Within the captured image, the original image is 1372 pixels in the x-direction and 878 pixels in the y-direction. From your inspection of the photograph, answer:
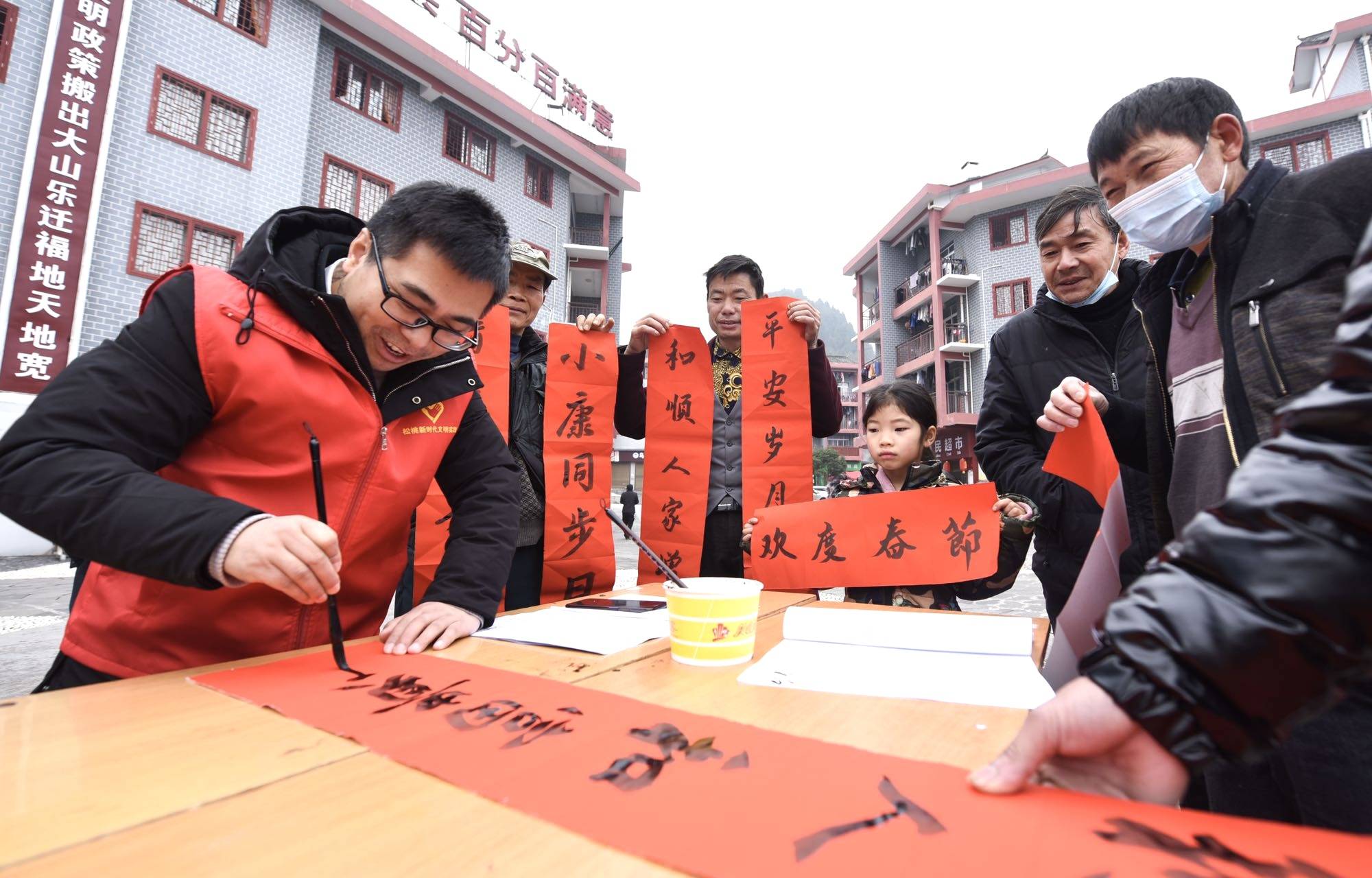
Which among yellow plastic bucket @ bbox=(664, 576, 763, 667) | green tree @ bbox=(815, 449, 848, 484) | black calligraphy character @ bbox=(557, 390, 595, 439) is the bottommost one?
yellow plastic bucket @ bbox=(664, 576, 763, 667)

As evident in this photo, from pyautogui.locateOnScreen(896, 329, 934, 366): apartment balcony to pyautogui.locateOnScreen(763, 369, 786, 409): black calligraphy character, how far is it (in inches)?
624

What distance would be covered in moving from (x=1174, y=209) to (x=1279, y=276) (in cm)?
39

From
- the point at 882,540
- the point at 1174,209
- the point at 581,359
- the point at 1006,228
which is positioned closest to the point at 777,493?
the point at 882,540

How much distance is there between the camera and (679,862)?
0.49 m

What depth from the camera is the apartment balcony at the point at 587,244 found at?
13.8m

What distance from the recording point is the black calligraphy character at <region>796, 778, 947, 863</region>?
20.3 inches

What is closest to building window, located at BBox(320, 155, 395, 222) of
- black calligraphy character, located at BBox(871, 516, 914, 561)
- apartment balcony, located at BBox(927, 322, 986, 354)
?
black calligraphy character, located at BBox(871, 516, 914, 561)

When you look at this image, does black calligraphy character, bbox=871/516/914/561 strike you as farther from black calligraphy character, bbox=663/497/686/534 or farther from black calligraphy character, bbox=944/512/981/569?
black calligraphy character, bbox=663/497/686/534

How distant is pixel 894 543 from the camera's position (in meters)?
1.91

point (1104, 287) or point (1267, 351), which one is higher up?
point (1104, 287)

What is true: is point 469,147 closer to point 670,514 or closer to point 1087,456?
point 670,514

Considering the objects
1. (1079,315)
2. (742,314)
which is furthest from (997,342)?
(742,314)

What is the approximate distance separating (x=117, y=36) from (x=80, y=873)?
1069 centimetres

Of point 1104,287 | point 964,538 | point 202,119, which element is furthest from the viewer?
point 202,119
